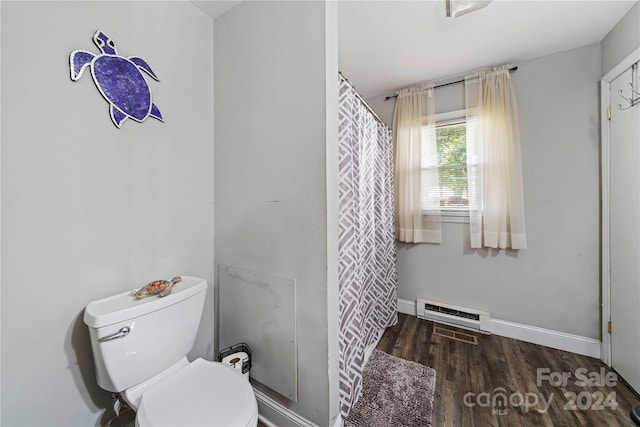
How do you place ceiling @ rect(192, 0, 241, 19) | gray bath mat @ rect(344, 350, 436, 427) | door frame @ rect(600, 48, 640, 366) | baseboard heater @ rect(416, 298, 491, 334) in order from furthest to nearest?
baseboard heater @ rect(416, 298, 491, 334)
door frame @ rect(600, 48, 640, 366)
ceiling @ rect(192, 0, 241, 19)
gray bath mat @ rect(344, 350, 436, 427)

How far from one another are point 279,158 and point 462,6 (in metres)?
1.25

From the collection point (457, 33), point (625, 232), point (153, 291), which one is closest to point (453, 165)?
point (457, 33)

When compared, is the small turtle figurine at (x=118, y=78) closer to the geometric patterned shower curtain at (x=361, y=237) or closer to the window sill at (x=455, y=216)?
the geometric patterned shower curtain at (x=361, y=237)

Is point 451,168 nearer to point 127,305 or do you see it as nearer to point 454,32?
point 454,32

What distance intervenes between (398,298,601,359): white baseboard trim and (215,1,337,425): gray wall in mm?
1809

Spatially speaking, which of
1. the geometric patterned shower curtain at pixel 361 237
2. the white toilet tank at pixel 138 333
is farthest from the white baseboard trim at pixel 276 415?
the white toilet tank at pixel 138 333

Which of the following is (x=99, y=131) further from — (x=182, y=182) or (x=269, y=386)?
(x=269, y=386)

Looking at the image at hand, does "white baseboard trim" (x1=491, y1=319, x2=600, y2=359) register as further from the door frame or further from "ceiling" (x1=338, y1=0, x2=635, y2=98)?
"ceiling" (x1=338, y1=0, x2=635, y2=98)

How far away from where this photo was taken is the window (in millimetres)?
2117

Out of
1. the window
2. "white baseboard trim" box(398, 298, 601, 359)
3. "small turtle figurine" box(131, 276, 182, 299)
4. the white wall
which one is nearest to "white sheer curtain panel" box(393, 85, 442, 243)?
the window

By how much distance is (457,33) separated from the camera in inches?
62.6

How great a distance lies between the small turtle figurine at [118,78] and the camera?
3.19 ft

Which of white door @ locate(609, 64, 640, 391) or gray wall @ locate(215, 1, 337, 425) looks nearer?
gray wall @ locate(215, 1, 337, 425)

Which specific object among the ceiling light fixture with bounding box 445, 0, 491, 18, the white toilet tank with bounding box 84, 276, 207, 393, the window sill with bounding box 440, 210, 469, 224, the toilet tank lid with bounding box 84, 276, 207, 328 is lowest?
the white toilet tank with bounding box 84, 276, 207, 393
